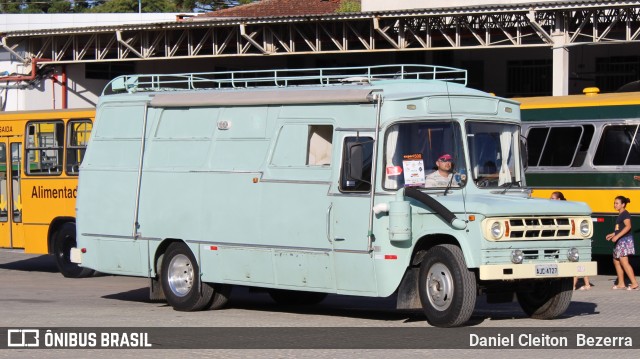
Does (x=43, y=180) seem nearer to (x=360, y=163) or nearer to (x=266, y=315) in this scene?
(x=266, y=315)

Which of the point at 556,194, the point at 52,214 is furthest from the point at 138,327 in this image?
the point at 52,214

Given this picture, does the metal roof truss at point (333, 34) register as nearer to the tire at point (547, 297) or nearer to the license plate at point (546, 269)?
the tire at point (547, 297)

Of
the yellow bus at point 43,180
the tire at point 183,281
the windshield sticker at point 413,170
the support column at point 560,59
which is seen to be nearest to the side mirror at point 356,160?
the windshield sticker at point 413,170

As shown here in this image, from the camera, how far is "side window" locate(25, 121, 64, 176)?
75.2 ft

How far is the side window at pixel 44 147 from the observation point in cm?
2292

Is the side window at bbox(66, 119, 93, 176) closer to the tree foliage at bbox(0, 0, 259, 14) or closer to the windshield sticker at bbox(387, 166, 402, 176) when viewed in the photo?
the windshield sticker at bbox(387, 166, 402, 176)

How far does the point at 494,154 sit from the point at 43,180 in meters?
11.4

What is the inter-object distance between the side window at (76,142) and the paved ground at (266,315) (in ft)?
10.4

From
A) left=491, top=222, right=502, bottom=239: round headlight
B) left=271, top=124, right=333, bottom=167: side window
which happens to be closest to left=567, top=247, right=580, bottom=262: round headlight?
left=491, top=222, right=502, bottom=239: round headlight

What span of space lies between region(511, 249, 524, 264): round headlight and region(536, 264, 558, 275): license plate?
0.74ft

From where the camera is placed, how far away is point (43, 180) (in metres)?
22.9

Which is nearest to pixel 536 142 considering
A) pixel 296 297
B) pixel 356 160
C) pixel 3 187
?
pixel 296 297

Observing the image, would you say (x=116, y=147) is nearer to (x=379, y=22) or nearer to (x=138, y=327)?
(x=138, y=327)

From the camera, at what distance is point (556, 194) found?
1820 cm
